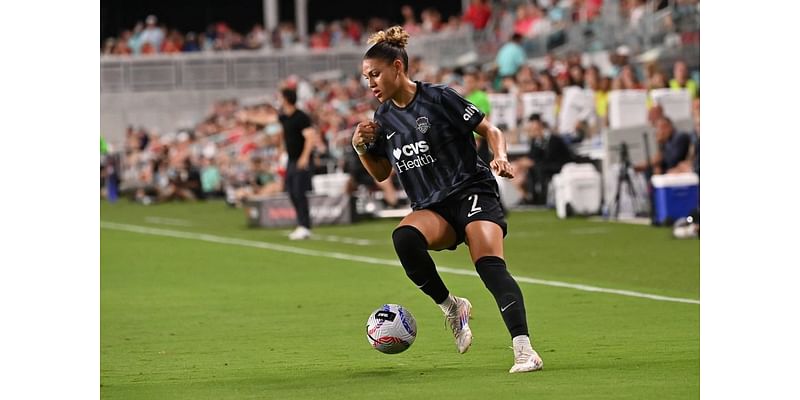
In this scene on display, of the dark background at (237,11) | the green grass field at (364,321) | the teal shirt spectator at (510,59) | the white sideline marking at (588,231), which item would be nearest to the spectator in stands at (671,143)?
the green grass field at (364,321)

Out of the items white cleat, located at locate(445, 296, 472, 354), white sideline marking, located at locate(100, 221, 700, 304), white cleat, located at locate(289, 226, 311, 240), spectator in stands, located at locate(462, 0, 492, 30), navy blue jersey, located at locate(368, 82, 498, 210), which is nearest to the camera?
Answer: navy blue jersey, located at locate(368, 82, 498, 210)

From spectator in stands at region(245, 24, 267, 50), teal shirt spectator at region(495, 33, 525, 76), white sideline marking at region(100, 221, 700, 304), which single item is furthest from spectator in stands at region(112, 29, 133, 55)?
white sideline marking at region(100, 221, 700, 304)

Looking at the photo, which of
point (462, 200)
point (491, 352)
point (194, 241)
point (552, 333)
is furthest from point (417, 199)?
point (194, 241)

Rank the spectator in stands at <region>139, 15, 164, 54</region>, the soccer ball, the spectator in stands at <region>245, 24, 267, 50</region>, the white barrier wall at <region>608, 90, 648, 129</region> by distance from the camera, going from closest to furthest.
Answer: the soccer ball → the white barrier wall at <region>608, 90, 648, 129</region> → the spectator in stands at <region>245, 24, 267, 50</region> → the spectator in stands at <region>139, 15, 164, 54</region>

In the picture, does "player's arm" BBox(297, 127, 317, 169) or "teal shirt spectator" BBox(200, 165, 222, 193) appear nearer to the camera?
"player's arm" BBox(297, 127, 317, 169)

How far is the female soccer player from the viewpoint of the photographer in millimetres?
8219

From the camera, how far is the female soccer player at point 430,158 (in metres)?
8.22

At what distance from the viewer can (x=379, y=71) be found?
8.23m

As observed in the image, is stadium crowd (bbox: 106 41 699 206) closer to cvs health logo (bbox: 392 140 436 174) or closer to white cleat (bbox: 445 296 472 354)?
white cleat (bbox: 445 296 472 354)

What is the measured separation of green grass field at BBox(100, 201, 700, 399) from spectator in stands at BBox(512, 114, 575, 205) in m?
3.40

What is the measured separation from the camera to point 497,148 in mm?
8039

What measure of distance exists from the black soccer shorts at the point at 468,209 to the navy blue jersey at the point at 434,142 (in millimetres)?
35
